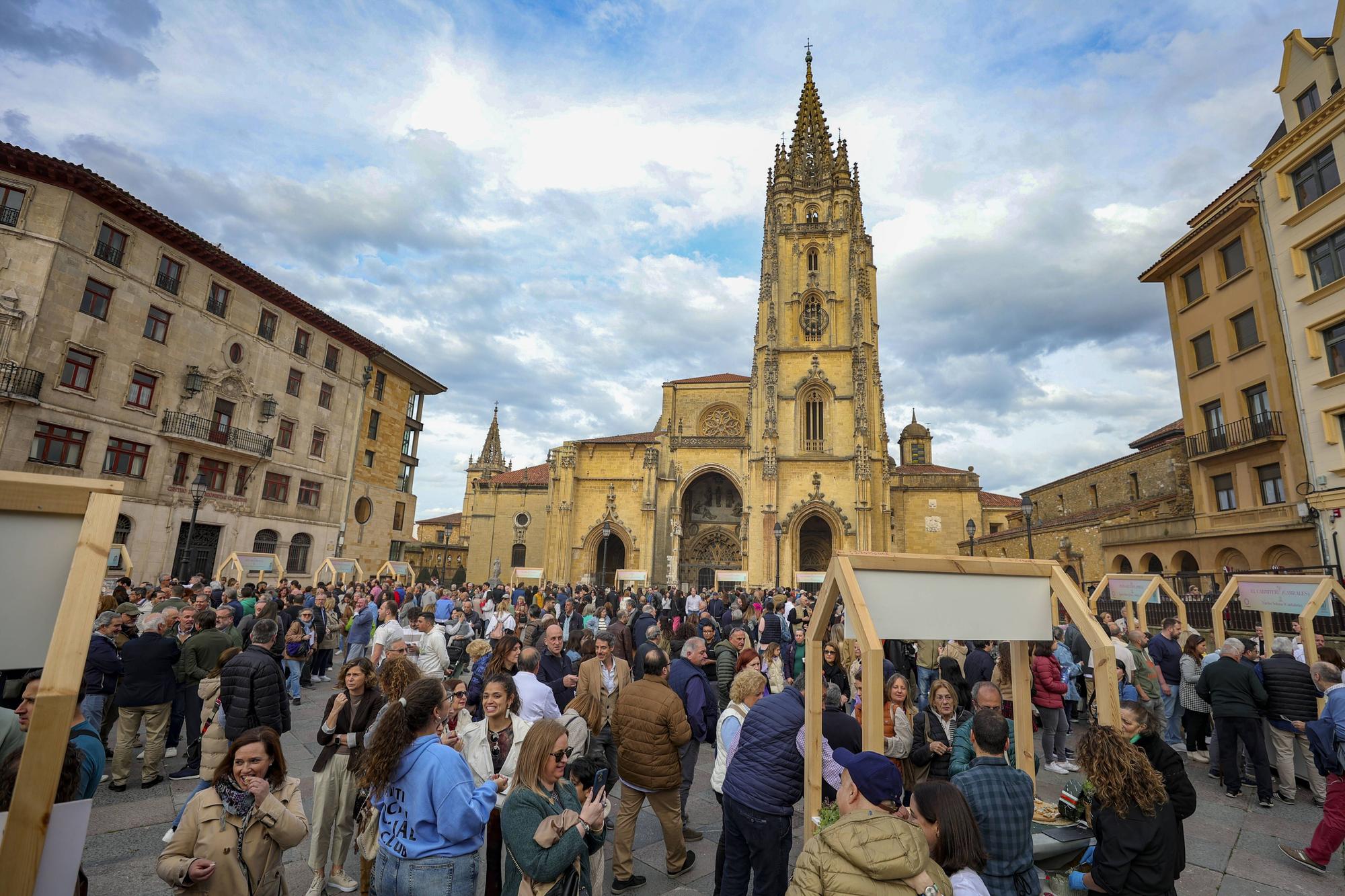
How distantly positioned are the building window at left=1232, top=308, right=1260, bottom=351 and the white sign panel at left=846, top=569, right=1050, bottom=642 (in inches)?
759

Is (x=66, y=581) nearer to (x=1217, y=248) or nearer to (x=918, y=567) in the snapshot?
(x=918, y=567)

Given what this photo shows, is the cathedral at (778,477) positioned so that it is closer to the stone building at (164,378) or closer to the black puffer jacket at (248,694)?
the stone building at (164,378)

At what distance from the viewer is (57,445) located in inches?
671

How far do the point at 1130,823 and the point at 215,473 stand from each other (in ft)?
86.4

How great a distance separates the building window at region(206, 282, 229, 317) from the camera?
70.5ft

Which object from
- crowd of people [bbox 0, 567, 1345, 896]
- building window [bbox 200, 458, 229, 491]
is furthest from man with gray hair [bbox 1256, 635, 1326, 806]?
building window [bbox 200, 458, 229, 491]

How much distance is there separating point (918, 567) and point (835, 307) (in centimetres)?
3288

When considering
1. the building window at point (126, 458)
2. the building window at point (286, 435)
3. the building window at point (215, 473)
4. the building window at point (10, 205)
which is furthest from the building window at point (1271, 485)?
the building window at point (10, 205)

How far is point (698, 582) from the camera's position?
3462cm

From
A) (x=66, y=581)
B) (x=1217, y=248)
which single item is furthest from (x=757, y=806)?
(x=1217, y=248)

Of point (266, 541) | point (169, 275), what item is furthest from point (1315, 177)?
point (266, 541)

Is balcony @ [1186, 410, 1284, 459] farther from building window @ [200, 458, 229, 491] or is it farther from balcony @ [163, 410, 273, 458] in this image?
building window @ [200, 458, 229, 491]

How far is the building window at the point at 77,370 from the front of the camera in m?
17.2

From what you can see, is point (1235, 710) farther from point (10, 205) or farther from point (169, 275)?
point (169, 275)
